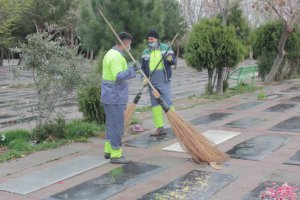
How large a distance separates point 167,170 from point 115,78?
1.40 m

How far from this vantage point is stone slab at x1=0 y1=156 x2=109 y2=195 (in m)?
5.31

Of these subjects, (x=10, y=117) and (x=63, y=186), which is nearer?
(x=63, y=186)

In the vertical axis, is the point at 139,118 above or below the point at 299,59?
below

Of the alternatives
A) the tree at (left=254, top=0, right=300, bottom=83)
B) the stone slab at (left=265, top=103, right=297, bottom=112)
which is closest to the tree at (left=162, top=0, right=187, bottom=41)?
the tree at (left=254, top=0, right=300, bottom=83)

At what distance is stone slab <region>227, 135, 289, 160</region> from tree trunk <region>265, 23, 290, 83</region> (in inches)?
370

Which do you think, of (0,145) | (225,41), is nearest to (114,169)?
(0,145)

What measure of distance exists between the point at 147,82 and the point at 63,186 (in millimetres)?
2153

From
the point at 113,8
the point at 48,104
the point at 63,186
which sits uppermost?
the point at 113,8

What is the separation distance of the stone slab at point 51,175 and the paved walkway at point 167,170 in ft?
0.04

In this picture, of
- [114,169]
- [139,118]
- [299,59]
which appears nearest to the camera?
[114,169]

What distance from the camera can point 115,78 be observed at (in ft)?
19.7

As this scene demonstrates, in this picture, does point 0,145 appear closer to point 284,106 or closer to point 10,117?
point 10,117

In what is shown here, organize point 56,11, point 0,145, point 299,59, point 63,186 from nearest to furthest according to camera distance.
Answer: point 63,186, point 0,145, point 299,59, point 56,11

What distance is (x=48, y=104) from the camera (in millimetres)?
7566
